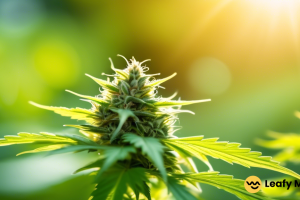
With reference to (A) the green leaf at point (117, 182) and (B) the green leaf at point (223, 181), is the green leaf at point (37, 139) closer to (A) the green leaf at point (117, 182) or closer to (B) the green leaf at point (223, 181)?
(A) the green leaf at point (117, 182)

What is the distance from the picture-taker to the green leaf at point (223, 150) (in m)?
0.53

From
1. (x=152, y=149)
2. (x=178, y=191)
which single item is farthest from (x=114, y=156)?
(x=178, y=191)

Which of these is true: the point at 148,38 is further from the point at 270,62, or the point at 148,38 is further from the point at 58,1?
the point at 270,62

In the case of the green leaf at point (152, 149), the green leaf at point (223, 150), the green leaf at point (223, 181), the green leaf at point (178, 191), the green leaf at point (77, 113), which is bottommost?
the green leaf at point (178, 191)

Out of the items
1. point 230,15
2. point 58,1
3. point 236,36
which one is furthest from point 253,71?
point 58,1

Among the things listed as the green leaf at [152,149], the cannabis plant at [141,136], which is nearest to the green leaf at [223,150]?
the cannabis plant at [141,136]

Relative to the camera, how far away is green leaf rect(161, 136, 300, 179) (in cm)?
53

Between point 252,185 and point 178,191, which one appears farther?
point 252,185

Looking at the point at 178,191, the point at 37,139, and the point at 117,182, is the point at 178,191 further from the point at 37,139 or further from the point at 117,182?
the point at 37,139

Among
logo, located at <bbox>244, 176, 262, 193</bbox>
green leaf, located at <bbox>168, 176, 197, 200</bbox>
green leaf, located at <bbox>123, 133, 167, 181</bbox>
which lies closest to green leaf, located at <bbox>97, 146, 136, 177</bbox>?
green leaf, located at <bbox>123, 133, 167, 181</bbox>

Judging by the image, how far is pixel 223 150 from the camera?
0.55m

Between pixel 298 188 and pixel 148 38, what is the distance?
3.86 m

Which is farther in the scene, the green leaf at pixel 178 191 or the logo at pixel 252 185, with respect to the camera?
the logo at pixel 252 185

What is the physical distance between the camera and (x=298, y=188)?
78 centimetres
